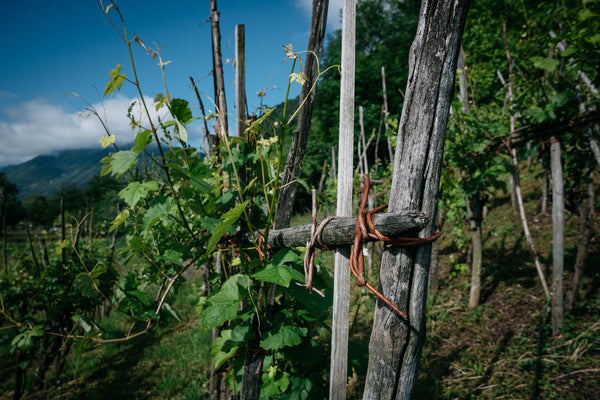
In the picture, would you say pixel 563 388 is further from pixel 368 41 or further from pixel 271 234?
pixel 368 41

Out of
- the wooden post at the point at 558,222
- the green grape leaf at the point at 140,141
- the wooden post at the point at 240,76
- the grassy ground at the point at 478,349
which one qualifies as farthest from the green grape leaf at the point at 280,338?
the wooden post at the point at 558,222

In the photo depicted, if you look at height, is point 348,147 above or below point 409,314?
A: above

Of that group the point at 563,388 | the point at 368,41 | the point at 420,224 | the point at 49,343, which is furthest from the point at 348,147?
the point at 368,41

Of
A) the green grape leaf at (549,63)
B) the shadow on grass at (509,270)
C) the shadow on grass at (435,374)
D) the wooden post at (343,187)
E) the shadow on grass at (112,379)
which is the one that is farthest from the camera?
the shadow on grass at (509,270)

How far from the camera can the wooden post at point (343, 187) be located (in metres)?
0.90

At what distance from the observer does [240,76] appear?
161 cm

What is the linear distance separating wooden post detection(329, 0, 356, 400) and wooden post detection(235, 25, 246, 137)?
0.85 m

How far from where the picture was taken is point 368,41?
19.7m

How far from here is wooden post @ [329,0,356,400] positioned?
35.5 inches

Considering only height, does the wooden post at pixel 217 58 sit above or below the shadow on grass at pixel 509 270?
above

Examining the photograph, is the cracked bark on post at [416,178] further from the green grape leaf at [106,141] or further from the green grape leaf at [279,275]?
the green grape leaf at [106,141]

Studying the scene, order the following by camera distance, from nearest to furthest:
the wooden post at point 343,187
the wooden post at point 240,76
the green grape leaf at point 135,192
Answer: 1. the wooden post at point 343,187
2. the green grape leaf at point 135,192
3. the wooden post at point 240,76

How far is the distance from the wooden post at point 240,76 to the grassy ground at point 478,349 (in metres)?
1.36

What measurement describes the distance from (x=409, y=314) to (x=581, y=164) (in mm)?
3755
